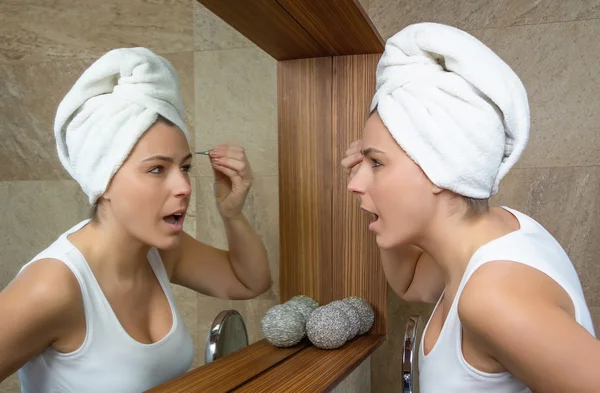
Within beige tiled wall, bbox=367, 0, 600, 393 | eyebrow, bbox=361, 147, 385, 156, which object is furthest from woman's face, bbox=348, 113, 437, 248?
beige tiled wall, bbox=367, 0, 600, 393

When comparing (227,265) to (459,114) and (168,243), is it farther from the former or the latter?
(459,114)

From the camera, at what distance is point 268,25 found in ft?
3.28

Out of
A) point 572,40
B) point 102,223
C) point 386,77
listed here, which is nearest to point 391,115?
point 386,77

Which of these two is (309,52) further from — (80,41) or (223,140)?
(80,41)

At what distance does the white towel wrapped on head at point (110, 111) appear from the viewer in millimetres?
625

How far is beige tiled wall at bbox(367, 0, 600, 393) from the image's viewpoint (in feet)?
4.49

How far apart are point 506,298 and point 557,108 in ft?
2.77

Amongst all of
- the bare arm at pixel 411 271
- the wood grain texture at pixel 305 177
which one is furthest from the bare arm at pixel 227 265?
the bare arm at pixel 411 271

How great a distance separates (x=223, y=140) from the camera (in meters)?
0.86

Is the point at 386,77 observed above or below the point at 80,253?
above

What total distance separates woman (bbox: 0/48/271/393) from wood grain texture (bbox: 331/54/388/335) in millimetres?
453

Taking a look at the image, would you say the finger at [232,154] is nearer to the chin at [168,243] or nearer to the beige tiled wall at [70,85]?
the beige tiled wall at [70,85]

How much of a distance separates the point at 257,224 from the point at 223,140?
0.68 feet

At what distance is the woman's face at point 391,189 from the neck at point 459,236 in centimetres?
2
